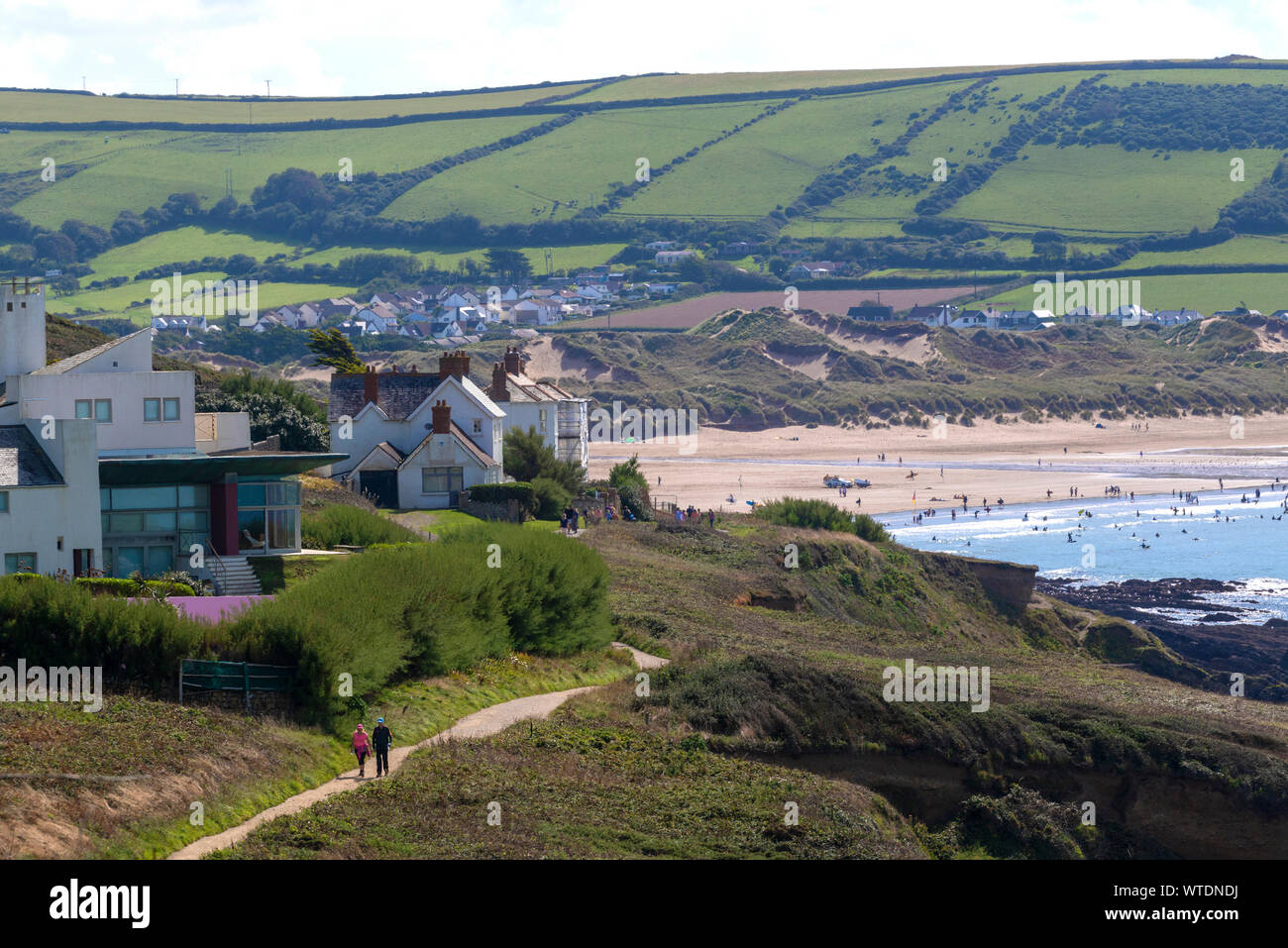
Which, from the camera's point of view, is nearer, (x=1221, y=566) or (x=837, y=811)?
(x=837, y=811)

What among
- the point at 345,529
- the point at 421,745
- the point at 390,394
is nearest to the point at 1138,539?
the point at 390,394

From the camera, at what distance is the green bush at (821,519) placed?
257 feet

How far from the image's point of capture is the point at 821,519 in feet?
262

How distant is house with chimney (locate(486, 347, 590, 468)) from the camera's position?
78.2 meters

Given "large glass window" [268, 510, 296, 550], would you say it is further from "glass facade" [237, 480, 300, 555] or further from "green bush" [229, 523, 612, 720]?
"green bush" [229, 523, 612, 720]

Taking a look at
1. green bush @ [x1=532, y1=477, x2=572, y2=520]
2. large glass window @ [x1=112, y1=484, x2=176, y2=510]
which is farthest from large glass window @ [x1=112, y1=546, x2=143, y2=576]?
green bush @ [x1=532, y1=477, x2=572, y2=520]

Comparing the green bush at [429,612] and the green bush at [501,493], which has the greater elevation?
the green bush at [501,493]

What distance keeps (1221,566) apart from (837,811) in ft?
223

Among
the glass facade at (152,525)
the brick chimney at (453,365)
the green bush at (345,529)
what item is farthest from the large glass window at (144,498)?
the brick chimney at (453,365)

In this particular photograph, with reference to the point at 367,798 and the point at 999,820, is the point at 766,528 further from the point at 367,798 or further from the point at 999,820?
the point at 367,798

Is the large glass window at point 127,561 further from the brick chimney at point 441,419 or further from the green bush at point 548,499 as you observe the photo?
the green bush at point 548,499

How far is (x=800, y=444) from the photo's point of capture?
15125 cm

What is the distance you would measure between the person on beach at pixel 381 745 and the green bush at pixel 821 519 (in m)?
52.8

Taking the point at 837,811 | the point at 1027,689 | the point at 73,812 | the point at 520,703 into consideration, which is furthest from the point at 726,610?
the point at 73,812
